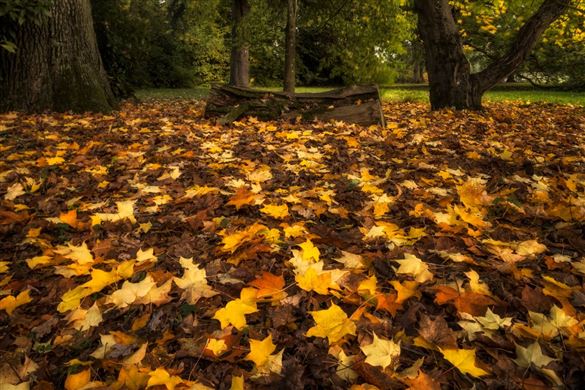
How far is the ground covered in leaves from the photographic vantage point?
57.2 inches

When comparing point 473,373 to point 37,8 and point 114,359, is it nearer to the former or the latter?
point 114,359

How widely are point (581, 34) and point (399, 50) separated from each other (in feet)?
16.5

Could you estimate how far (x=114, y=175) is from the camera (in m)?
3.48

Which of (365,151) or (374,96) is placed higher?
(374,96)

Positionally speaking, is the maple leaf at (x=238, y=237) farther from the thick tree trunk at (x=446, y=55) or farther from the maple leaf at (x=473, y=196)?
the thick tree trunk at (x=446, y=55)

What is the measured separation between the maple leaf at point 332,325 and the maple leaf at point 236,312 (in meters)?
0.27

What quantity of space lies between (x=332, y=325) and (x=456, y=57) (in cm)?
697

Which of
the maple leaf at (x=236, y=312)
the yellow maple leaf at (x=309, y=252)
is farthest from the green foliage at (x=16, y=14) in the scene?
the maple leaf at (x=236, y=312)

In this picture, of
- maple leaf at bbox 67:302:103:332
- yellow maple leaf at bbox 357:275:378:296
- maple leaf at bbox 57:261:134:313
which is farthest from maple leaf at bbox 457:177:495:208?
maple leaf at bbox 67:302:103:332

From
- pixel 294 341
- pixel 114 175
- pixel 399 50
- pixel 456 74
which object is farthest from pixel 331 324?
pixel 399 50

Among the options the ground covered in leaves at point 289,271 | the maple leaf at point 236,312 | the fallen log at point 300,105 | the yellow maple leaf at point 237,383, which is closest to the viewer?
the yellow maple leaf at point 237,383

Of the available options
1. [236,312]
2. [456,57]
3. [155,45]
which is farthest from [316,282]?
[155,45]

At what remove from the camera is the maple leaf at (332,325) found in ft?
5.11

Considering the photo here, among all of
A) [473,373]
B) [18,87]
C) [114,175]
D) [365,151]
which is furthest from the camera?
[18,87]
